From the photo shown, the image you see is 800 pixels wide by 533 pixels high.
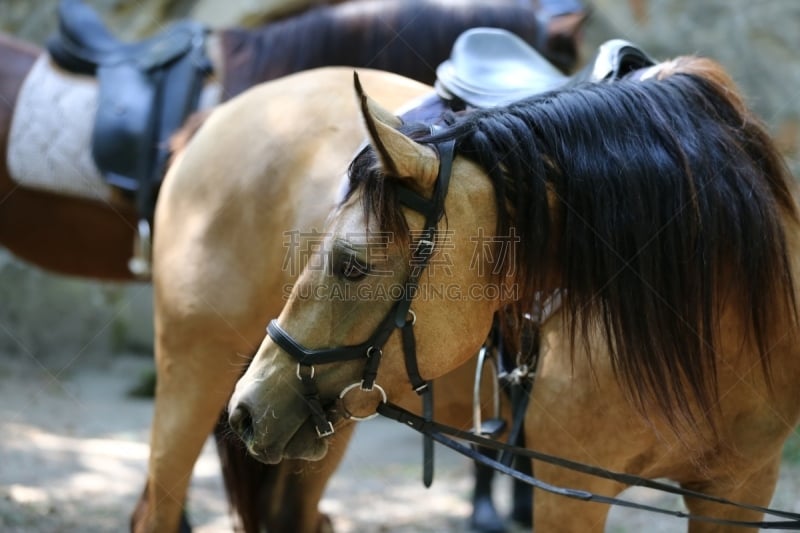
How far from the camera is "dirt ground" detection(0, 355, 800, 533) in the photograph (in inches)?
149

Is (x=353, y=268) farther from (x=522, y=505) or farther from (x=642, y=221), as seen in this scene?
(x=522, y=505)

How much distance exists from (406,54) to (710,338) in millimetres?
2189

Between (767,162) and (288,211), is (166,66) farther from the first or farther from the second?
(767,162)

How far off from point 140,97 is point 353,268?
2.31 m

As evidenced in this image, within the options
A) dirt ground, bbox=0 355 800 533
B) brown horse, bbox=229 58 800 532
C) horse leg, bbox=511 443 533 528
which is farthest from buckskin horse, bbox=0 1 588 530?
brown horse, bbox=229 58 800 532

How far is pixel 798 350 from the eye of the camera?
1844 millimetres

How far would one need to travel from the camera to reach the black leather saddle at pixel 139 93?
3.51m

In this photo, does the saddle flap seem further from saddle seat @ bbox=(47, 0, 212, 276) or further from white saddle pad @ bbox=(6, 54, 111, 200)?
white saddle pad @ bbox=(6, 54, 111, 200)

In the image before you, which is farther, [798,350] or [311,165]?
[311,165]

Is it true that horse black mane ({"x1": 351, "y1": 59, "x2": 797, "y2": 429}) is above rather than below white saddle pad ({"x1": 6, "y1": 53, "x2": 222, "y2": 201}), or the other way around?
above

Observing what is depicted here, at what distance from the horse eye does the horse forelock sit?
0.81 ft

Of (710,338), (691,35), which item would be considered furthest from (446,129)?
(691,35)

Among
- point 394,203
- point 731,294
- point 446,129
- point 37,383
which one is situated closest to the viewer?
point 394,203

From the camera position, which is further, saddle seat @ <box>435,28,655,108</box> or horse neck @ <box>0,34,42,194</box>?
horse neck @ <box>0,34,42,194</box>
